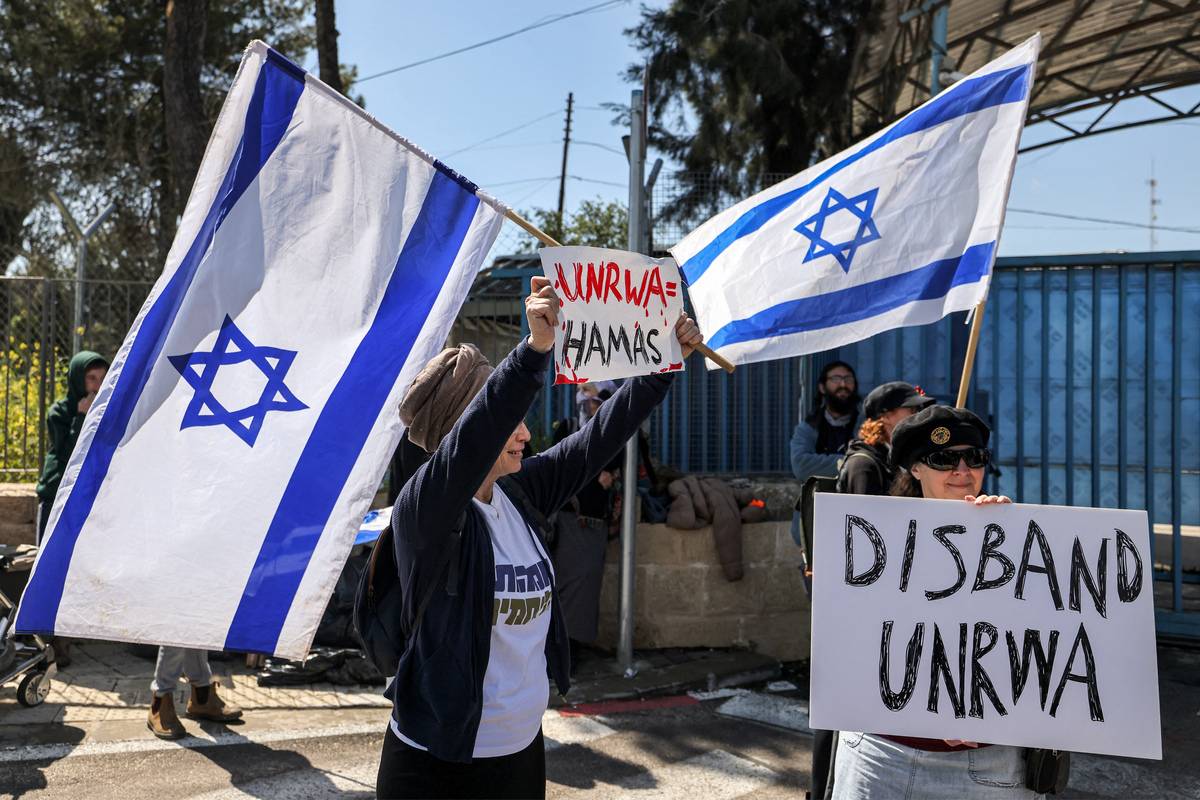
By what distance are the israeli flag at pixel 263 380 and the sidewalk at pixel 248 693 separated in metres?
3.20

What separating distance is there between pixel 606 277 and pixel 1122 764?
13.5ft

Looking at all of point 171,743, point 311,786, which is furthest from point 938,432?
point 171,743

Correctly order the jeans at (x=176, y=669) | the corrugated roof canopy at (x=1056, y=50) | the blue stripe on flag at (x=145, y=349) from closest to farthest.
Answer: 1. the blue stripe on flag at (x=145, y=349)
2. the jeans at (x=176, y=669)
3. the corrugated roof canopy at (x=1056, y=50)

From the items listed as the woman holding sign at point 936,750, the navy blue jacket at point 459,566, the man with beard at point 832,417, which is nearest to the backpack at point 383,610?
the navy blue jacket at point 459,566

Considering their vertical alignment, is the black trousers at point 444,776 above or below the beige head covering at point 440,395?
below

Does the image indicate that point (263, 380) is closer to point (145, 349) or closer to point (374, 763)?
point (145, 349)

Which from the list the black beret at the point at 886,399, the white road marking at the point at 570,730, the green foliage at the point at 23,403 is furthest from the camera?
the green foliage at the point at 23,403

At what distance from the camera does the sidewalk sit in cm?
562

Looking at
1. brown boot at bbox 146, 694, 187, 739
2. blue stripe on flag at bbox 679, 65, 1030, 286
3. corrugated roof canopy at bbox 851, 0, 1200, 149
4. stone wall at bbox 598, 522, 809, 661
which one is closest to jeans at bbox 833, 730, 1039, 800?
blue stripe on flag at bbox 679, 65, 1030, 286

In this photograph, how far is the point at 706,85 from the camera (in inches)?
607

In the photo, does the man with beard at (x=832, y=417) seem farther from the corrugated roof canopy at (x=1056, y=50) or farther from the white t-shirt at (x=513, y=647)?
the corrugated roof canopy at (x=1056, y=50)

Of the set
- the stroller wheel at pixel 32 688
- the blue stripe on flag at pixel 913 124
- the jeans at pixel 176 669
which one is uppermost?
the blue stripe on flag at pixel 913 124

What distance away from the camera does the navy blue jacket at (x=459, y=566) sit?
2.19m

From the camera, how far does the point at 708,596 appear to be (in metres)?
7.39
